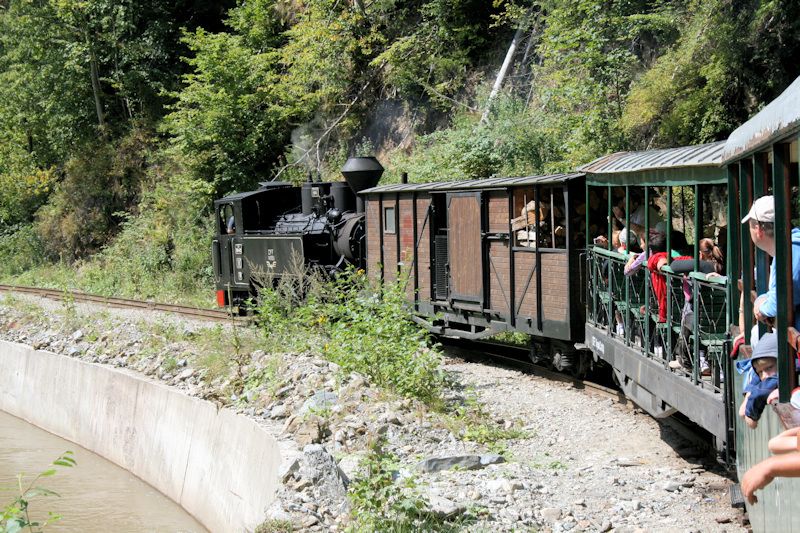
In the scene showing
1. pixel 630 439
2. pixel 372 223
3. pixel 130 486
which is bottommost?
pixel 130 486

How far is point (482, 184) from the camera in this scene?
43.5ft

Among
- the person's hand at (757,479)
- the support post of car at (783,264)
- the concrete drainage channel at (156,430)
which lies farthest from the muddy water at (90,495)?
the person's hand at (757,479)

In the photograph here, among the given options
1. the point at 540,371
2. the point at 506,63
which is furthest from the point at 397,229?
the point at 506,63

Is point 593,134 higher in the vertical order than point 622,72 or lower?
lower

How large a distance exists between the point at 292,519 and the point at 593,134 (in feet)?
40.8

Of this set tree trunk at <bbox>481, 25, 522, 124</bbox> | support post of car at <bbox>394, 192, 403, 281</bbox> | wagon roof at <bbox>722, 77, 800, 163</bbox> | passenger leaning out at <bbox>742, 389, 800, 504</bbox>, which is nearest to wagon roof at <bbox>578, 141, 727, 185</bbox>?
wagon roof at <bbox>722, 77, 800, 163</bbox>

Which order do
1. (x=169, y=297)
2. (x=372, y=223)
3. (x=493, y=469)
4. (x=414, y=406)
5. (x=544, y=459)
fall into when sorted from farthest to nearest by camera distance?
1. (x=169, y=297)
2. (x=372, y=223)
3. (x=414, y=406)
4. (x=544, y=459)
5. (x=493, y=469)

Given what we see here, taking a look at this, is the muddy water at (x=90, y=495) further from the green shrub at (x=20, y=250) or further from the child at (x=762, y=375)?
the green shrub at (x=20, y=250)

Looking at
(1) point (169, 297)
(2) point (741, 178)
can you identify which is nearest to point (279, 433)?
(2) point (741, 178)

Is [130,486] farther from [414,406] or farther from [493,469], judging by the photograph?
[493,469]

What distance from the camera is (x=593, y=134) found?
17.3m

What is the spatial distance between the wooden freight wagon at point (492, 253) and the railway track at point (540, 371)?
280 millimetres

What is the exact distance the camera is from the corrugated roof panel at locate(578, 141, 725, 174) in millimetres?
6969

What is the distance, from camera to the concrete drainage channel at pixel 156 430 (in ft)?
30.5
